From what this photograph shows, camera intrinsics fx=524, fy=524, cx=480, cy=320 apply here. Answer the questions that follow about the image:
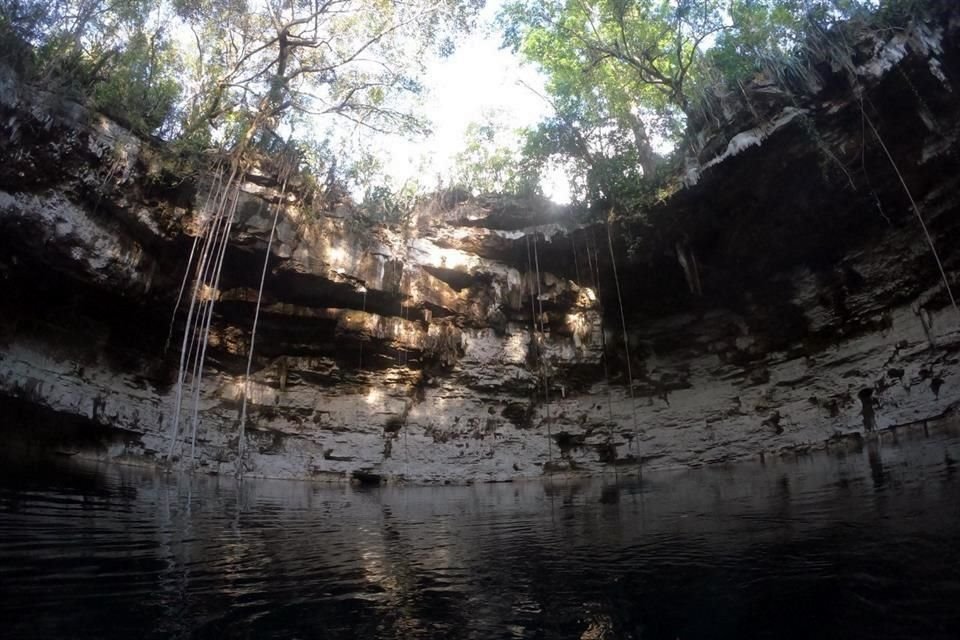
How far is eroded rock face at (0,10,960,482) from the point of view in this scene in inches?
344

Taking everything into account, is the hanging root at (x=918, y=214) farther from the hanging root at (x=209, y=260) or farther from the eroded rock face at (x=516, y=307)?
the hanging root at (x=209, y=260)

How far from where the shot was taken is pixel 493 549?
11.0ft

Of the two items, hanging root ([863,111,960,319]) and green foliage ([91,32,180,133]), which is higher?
green foliage ([91,32,180,133])

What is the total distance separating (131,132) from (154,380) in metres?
4.51

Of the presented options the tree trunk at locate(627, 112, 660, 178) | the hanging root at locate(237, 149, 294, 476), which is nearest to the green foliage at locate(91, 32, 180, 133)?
the hanging root at locate(237, 149, 294, 476)

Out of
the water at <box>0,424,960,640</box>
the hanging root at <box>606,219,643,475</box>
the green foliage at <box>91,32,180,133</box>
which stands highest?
the green foliage at <box>91,32,180,133</box>

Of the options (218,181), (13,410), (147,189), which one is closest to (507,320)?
(218,181)

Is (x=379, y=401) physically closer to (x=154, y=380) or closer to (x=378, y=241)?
(x=378, y=241)

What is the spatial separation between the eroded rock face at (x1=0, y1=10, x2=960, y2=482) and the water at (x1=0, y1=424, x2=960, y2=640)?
5.42 metres

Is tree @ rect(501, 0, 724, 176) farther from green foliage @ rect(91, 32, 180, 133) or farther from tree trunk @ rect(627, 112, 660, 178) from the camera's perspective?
green foliage @ rect(91, 32, 180, 133)

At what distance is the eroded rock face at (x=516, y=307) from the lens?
28.6 feet

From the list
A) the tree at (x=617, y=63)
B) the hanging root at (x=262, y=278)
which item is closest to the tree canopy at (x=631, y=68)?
the tree at (x=617, y=63)

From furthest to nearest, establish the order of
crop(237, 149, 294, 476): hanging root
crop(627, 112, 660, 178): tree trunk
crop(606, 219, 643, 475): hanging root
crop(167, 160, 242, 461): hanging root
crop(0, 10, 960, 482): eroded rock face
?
crop(627, 112, 660, 178): tree trunk
crop(606, 219, 643, 475): hanging root
crop(237, 149, 294, 476): hanging root
crop(167, 160, 242, 461): hanging root
crop(0, 10, 960, 482): eroded rock face

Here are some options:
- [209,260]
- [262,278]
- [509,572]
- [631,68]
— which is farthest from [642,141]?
[509,572]
